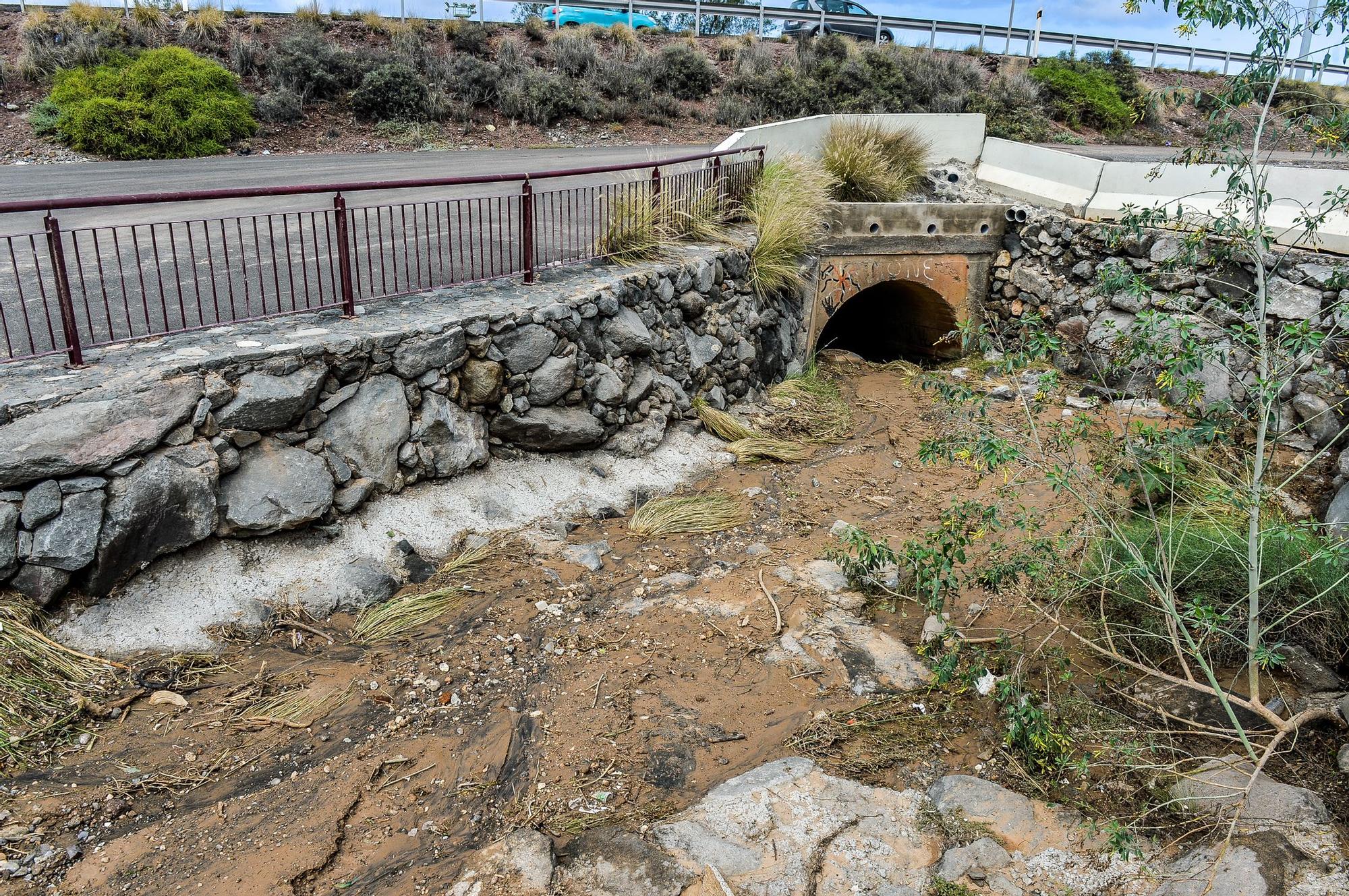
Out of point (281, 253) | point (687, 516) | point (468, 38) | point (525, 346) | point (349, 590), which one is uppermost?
point (468, 38)

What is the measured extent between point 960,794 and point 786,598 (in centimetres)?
222

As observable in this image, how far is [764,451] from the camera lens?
31.4ft

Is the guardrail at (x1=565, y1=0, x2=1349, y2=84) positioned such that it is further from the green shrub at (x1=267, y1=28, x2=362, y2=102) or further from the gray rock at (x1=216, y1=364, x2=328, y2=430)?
the gray rock at (x1=216, y1=364, x2=328, y2=430)

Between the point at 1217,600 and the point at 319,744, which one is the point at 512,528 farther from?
the point at 1217,600

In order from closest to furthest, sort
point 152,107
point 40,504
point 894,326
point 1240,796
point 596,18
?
point 1240,796
point 40,504
point 894,326
point 152,107
point 596,18

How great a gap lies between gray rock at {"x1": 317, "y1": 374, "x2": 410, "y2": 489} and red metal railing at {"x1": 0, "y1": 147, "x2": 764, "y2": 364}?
748 millimetres

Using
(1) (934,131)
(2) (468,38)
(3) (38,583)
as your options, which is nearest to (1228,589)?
(3) (38,583)

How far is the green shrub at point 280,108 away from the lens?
18.7 m

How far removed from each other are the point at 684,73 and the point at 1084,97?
1149 centimetres

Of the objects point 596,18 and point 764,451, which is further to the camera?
point 596,18

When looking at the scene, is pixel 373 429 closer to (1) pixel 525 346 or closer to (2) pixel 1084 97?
(1) pixel 525 346

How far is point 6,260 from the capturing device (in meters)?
8.12

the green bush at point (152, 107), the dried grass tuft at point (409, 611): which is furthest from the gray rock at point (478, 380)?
the green bush at point (152, 107)

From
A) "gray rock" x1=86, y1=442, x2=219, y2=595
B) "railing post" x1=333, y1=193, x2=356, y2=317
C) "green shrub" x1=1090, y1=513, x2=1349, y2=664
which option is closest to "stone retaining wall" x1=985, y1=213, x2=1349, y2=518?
"green shrub" x1=1090, y1=513, x2=1349, y2=664
